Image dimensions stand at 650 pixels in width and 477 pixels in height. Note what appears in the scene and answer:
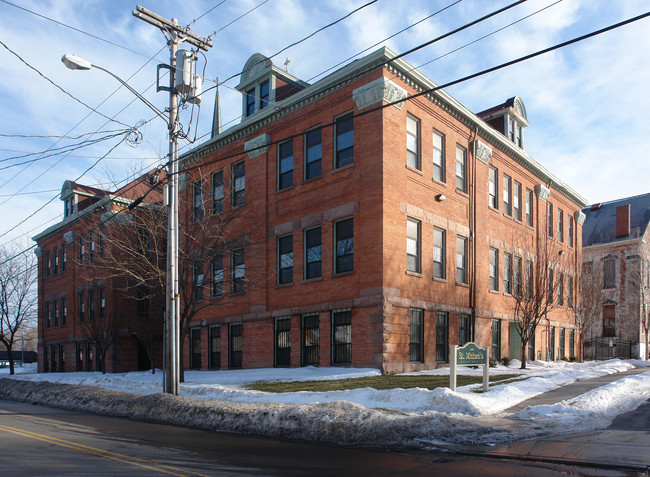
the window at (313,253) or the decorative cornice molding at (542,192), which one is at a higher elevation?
the decorative cornice molding at (542,192)

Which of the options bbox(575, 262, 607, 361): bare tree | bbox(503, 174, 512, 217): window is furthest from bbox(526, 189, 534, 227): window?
bbox(575, 262, 607, 361): bare tree

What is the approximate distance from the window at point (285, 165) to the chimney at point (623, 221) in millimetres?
37152

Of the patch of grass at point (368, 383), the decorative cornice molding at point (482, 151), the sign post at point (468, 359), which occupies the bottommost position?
the patch of grass at point (368, 383)

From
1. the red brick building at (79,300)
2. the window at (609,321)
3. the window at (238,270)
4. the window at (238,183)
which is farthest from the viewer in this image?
the window at (609,321)

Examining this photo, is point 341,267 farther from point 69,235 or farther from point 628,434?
point 69,235

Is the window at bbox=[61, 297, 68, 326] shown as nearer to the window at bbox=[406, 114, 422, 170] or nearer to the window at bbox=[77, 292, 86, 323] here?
the window at bbox=[77, 292, 86, 323]

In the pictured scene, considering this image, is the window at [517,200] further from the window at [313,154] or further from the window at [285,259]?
the window at [285,259]

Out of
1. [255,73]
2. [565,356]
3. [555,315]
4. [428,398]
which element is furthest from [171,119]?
[565,356]

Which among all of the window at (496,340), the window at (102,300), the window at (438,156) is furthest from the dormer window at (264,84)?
the window at (102,300)

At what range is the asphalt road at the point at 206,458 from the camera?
303 inches

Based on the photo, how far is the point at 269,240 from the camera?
2662 centimetres

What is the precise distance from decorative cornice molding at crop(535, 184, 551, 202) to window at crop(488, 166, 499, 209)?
5380mm

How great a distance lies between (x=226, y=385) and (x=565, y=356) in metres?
25.6

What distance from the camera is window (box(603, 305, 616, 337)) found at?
50388 mm
